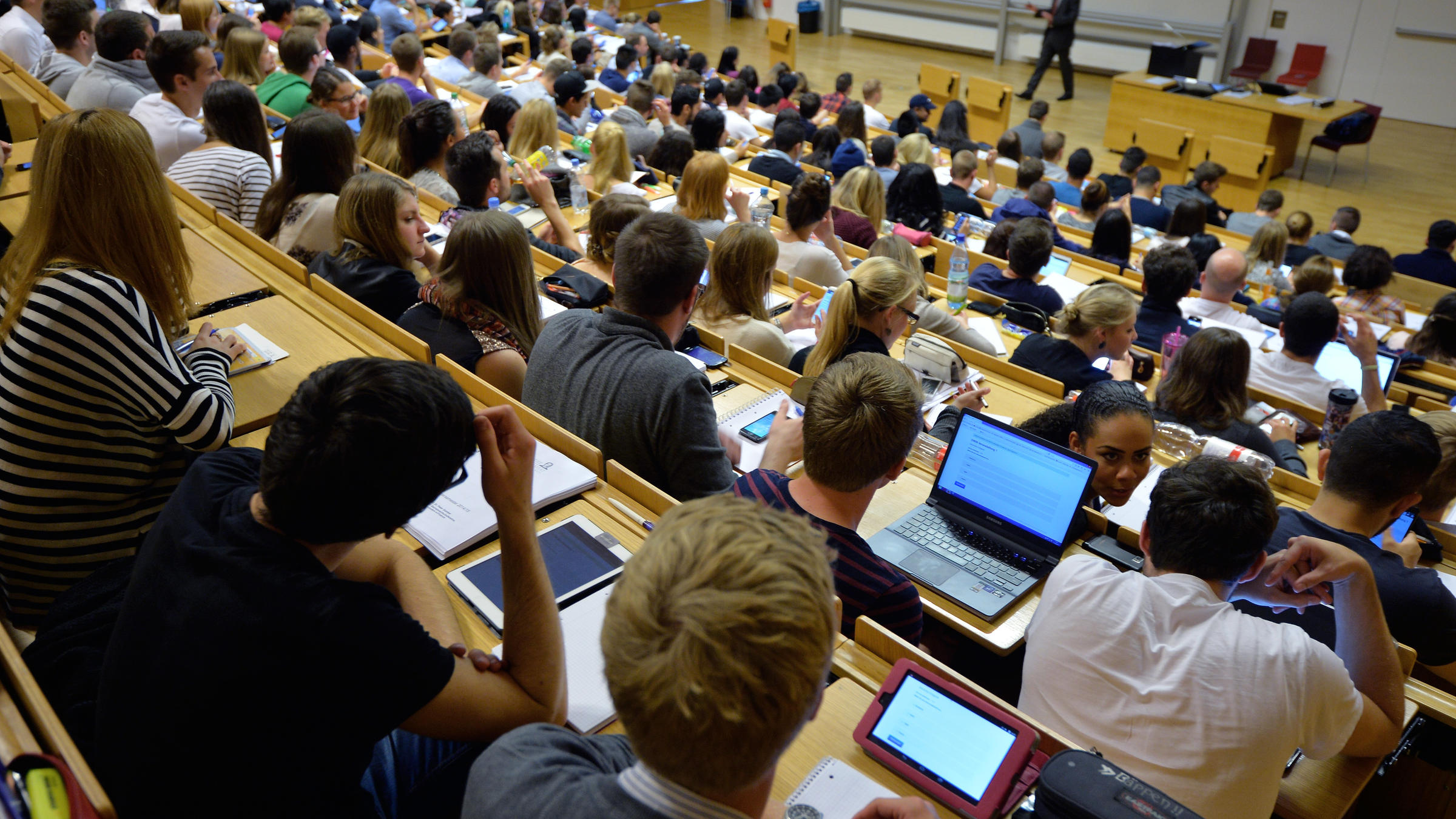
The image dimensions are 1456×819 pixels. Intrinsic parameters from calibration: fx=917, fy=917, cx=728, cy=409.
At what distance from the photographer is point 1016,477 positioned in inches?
96.1

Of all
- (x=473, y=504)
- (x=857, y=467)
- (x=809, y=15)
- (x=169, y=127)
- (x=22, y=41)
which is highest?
(x=809, y=15)

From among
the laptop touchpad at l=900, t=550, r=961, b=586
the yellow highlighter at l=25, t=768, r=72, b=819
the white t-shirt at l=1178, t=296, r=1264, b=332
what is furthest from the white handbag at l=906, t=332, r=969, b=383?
the yellow highlighter at l=25, t=768, r=72, b=819

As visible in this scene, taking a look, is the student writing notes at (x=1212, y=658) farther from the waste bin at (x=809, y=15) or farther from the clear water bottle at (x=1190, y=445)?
the waste bin at (x=809, y=15)

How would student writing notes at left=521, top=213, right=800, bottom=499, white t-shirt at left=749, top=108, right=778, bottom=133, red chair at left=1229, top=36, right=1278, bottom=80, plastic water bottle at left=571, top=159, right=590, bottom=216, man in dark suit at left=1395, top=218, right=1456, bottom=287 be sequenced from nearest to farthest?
student writing notes at left=521, top=213, right=800, bottom=499
plastic water bottle at left=571, top=159, right=590, bottom=216
man in dark suit at left=1395, top=218, right=1456, bottom=287
white t-shirt at left=749, top=108, right=778, bottom=133
red chair at left=1229, top=36, right=1278, bottom=80

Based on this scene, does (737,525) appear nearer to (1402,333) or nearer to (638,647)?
(638,647)

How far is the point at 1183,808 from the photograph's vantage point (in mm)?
1191

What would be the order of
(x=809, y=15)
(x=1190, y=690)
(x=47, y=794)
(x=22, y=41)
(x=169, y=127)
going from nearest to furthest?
(x=47, y=794) → (x=1190, y=690) → (x=169, y=127) → (x=22, y=41) → (x=809, y=15)

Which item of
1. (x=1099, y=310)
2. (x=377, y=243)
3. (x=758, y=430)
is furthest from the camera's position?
(x=1099, y=310)

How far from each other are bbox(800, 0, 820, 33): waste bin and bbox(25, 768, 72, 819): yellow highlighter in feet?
53.0

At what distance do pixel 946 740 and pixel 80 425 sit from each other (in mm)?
1797

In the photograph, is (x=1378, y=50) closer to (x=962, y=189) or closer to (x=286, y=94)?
(x=962, y=189)

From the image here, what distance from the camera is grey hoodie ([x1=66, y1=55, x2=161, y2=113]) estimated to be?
4648 millimetres

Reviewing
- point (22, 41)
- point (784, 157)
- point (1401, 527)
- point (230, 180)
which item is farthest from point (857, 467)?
point (22, 41)

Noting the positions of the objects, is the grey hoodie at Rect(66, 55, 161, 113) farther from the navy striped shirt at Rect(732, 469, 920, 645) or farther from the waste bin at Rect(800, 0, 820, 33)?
the waste bin at Rect(800, 0, 820, 33)
